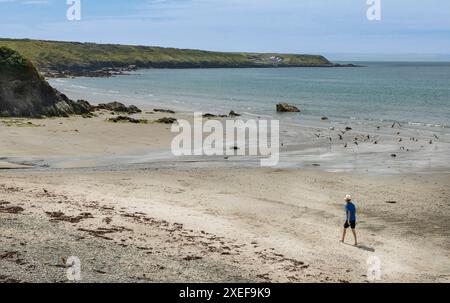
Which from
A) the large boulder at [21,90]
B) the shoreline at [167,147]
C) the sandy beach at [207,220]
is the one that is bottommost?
the sandy beach at [207,220]

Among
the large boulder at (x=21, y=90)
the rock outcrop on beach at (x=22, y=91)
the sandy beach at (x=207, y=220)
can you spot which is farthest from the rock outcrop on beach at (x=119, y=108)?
the sandy beach at (x=207, y=220)

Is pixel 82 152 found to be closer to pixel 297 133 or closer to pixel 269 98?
pixel 297 133

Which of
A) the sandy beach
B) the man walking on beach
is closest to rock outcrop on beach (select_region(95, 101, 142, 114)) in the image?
the sandy beach

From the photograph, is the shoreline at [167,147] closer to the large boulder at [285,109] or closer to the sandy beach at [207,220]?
the sandy beach at [207,220]

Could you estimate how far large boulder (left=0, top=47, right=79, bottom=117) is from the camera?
181 feet

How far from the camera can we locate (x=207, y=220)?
22906 millimetres

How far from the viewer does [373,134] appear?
168ft

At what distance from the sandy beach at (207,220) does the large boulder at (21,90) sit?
18162 mm

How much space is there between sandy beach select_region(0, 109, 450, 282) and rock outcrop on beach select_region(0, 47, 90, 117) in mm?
18168

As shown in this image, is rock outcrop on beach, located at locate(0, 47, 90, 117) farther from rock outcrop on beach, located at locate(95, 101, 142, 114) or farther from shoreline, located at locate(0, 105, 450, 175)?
rock outcrop on beach, located at locate(95, 101, 142, 114)

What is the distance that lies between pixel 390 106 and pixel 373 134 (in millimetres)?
32073

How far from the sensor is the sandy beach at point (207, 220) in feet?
56.4

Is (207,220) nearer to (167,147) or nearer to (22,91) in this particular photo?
(167,147)

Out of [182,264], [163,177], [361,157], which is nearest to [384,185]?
[361,157]
